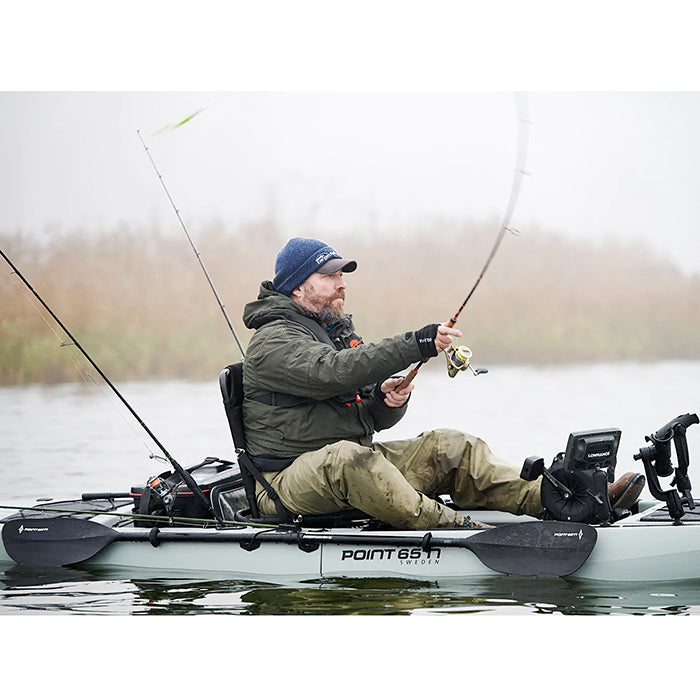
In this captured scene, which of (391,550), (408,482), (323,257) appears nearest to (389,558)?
(391,550)

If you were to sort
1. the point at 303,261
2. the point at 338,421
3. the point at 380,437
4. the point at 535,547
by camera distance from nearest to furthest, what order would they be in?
the point at 535,547
the point at 338,421
the point at 303,261
the point at 380,437

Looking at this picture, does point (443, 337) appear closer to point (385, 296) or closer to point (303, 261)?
point (303, 261)

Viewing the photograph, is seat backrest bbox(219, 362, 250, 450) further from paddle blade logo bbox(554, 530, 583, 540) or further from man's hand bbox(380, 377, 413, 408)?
paddle blade logo bbox(554, 530, 583, 540)

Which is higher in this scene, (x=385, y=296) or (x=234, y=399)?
(x=385, y=296)

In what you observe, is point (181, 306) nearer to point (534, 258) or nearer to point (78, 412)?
point (78, 412)

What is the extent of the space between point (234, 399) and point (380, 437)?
312 inches

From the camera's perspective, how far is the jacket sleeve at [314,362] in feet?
14.1

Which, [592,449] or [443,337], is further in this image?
[592,449]

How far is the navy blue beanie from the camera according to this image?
4719mm

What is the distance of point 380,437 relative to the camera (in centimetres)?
1250

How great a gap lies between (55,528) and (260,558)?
0.98 metres

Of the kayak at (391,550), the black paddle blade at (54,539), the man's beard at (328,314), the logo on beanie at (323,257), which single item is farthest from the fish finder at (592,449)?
the black paddle blade at (54,539)

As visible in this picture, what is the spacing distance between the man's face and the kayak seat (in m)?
0.41

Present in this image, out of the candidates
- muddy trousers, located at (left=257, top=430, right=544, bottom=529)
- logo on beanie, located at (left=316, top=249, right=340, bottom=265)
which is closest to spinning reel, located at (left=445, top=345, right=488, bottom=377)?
muddy trousers, located at (left=257, top=430, right=544, bottom=529)
